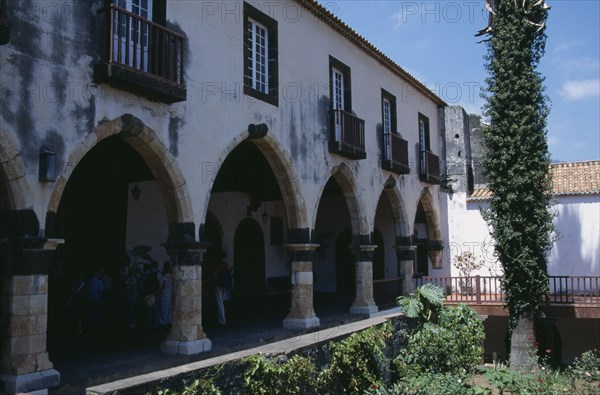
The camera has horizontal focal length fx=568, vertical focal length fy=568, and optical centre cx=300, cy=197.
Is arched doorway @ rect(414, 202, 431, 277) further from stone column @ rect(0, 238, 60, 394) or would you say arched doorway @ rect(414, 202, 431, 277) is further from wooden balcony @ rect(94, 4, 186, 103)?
stone column @ rect(0, 238, 60, 394)

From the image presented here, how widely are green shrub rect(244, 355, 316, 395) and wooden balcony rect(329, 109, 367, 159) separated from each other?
656 cm

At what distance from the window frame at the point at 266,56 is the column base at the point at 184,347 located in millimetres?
4685

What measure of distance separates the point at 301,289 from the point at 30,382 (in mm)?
6376

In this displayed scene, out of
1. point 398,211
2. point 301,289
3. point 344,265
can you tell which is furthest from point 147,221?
point 344,265

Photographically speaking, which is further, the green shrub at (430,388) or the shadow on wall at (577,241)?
the shadow on wall at (577,241)

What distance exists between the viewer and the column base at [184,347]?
894 cm

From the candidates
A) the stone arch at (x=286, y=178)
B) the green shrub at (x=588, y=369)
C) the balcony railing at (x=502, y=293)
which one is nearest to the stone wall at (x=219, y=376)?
the stone arch at (x=286, y=178)

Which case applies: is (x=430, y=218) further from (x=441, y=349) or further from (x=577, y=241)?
(x=441, y=349)

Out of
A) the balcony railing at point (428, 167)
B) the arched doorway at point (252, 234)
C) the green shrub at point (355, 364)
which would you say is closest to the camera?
the green shrub at point (355, 364)

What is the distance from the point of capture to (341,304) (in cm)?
1681

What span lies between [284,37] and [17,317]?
25.7 ft

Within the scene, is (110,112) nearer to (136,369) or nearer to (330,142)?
(136,369)

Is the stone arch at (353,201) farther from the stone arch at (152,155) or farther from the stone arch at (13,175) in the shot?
the stone arch at (13,175)

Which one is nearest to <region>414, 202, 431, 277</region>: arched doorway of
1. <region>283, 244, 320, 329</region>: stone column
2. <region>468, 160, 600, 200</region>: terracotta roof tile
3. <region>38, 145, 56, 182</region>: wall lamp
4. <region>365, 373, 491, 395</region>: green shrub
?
<region>468, 160, 600, 200</region>: terracotta roof tile
